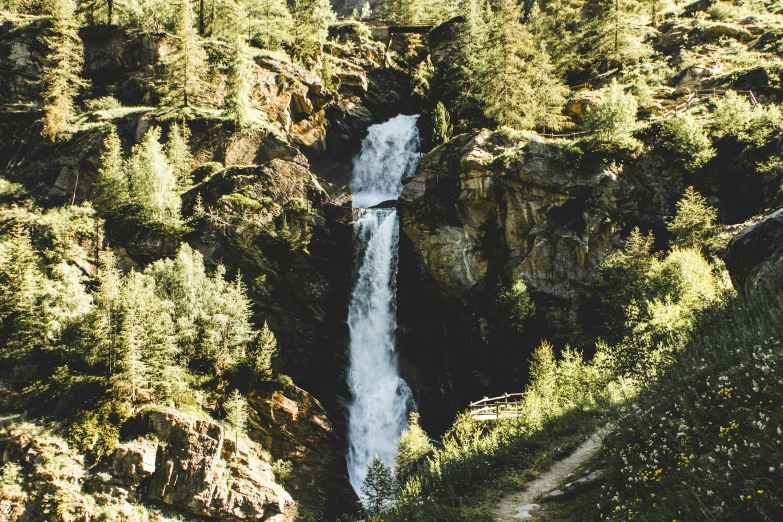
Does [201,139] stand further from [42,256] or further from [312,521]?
[312,521]

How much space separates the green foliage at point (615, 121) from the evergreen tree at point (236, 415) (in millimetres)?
29579

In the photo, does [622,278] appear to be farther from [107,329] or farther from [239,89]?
[239,89]

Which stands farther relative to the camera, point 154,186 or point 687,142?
point 154,186

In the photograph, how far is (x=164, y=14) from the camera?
50.9m

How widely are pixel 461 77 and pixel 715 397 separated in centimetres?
4597

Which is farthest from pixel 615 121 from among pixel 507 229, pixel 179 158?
pixel 179 158

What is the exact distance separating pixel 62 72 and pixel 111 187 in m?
17.3

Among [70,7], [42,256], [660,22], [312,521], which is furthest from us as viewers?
[660,22]

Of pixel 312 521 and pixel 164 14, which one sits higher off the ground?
pixel 164 14

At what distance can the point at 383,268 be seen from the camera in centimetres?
3703

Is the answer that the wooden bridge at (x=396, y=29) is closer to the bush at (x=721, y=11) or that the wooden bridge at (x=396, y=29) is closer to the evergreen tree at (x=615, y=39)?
the evergreen tree at (x=615, y=39)

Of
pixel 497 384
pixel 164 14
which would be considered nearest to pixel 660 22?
pixel 497 384

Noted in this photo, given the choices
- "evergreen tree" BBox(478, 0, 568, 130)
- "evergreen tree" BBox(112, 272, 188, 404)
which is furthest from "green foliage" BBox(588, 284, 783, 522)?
"evergreen tree" BBox(478, 0, 568, 130)

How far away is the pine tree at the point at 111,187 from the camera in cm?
3394
